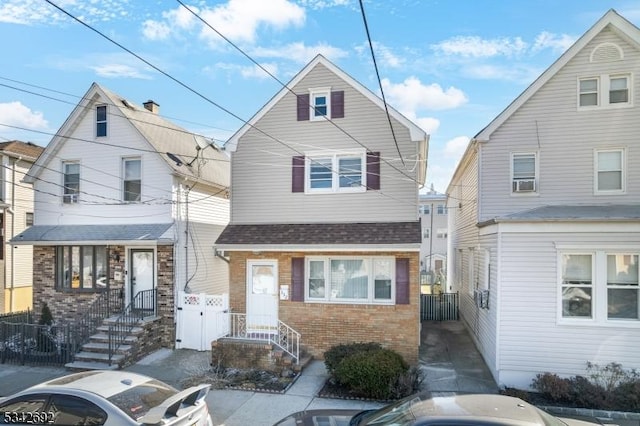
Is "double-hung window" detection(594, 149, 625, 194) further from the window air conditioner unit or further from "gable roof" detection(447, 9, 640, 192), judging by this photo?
"gable roof" detection(447, 9, 640, 192)

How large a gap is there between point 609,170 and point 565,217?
2996mm

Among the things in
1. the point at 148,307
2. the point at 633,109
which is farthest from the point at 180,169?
the point at 633,109

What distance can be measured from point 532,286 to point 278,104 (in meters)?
9.14

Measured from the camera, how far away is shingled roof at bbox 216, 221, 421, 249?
1169cm

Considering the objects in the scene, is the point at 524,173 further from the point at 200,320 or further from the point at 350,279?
the point at 200,320

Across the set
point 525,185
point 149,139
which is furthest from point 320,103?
point 525,185

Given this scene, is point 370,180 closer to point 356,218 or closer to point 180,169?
point 356,218

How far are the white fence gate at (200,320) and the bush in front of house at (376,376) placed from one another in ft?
14.3

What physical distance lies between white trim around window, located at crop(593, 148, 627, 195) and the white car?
11.4 meters

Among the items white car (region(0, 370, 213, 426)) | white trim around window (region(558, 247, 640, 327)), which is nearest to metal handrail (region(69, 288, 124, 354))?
white car (region(0, 370, 213, 426))

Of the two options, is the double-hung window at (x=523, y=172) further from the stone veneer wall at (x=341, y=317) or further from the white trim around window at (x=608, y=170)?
the stone veneer wall at (x=341, y=317)

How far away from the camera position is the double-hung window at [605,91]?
11305mm

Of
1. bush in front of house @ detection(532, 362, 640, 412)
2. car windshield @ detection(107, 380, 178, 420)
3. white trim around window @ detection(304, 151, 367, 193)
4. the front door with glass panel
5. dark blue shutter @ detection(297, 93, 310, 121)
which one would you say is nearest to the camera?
car windshield @ detection(107, 380, 178, 420)

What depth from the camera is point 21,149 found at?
68.1 feet
